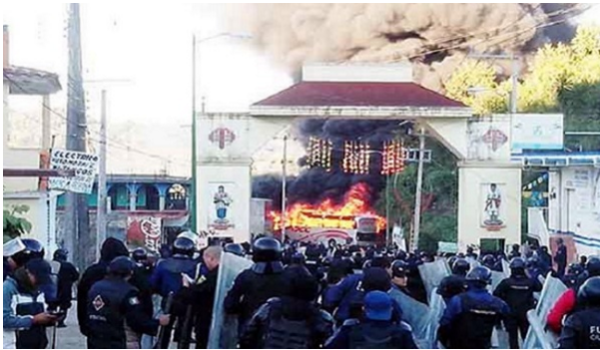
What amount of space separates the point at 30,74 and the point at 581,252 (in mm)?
16774

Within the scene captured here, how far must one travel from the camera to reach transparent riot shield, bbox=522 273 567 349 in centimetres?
729

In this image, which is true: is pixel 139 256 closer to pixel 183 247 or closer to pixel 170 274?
pixel 183 247

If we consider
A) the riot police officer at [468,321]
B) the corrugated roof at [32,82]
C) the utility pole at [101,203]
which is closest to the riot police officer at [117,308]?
the riot police officer at [468,321]

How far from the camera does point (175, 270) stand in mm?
9250

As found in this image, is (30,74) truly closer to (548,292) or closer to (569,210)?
(548,292)

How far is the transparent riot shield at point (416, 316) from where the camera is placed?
311 inches

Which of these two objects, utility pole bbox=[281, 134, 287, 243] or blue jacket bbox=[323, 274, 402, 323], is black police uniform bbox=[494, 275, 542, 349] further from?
utility pole bbox=[281, 134, 287, 243]

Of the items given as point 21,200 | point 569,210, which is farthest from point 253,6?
point 21,200

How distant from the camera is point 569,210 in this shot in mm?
34375

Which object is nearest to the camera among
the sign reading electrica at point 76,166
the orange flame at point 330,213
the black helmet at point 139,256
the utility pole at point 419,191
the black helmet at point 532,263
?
the black helmet at point 139,256

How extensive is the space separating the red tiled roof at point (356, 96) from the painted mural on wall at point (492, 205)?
272cm

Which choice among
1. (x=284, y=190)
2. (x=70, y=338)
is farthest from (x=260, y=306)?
(x=284, y=190)

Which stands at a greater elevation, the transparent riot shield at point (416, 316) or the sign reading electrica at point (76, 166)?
the sign reading electrica at point (76, 166)

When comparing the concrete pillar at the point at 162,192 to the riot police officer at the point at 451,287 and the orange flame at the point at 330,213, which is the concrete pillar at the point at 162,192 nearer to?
the orange flame at the point at 330,213
